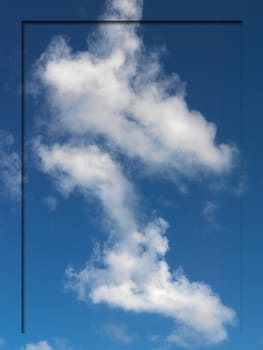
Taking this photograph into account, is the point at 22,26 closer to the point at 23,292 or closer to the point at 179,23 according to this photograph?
the point at 179,23

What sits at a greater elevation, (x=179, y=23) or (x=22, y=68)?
(x=179, y=23)

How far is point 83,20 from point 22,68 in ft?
2.63

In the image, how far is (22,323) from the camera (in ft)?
15.0

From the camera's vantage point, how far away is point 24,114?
4.49m

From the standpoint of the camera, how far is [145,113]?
14.7 feet

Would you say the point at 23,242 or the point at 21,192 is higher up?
the point at 21,192

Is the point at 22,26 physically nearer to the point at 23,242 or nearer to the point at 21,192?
the point at 21,192

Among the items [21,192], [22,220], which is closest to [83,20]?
[21,192]

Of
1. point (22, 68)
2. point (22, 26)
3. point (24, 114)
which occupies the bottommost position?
point (24, 114)

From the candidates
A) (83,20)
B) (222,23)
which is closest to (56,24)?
(83,20)

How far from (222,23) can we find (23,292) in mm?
3526

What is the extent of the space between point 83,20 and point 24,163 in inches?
63.3

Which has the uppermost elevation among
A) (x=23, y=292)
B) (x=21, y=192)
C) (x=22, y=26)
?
(x=22, y=26)

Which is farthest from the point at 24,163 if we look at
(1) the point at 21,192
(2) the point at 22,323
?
(2) the point at 22,323
